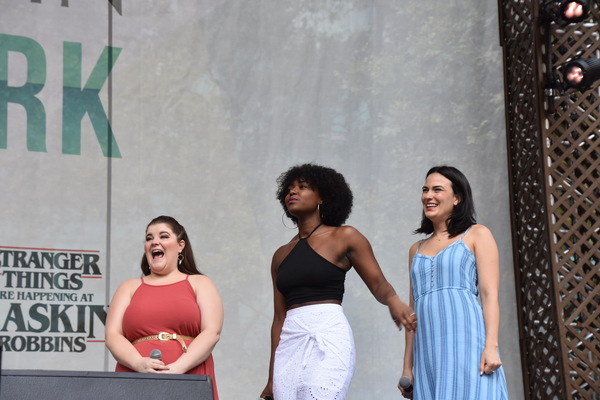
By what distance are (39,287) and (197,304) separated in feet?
5.12

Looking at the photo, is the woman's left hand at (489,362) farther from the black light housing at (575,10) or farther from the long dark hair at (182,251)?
the black light housing at (575,10)

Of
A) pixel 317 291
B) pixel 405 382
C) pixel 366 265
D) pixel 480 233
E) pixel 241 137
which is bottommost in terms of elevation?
pixel 405 382

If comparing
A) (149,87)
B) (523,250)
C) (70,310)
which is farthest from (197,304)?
(523,250)

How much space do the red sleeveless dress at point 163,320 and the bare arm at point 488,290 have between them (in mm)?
1101

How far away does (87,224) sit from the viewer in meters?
5.05

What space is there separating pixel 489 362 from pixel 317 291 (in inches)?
30.6

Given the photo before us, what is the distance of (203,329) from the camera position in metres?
3.66

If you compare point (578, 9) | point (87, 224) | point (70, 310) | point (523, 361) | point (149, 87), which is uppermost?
point (578, 9)

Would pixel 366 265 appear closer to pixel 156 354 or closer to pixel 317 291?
pixel 317 291

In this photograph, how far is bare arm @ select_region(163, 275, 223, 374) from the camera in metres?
3.50

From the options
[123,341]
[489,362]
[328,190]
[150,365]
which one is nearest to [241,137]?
[328,190]

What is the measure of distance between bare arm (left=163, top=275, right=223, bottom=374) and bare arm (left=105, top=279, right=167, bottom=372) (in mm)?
93

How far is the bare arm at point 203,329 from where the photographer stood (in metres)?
3.50

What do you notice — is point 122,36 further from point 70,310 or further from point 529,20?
point 529,20
